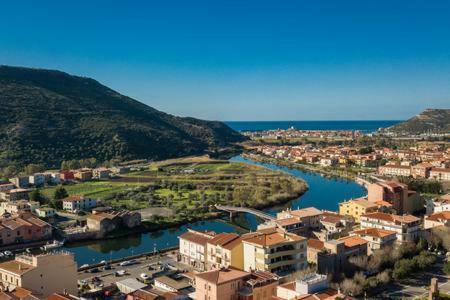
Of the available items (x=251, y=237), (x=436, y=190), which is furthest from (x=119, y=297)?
(x=436, y=190)

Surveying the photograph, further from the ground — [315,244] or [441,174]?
[315,244]

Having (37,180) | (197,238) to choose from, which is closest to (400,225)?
(197,238)

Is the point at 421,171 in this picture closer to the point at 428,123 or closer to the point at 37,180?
the point at 37,180

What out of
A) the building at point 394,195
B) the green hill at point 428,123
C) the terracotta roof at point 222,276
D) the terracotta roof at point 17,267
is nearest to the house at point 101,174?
the building at point 394,195

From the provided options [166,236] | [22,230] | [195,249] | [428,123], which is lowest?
[166,236]

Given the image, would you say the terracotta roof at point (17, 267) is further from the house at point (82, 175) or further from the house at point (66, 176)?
the house at point (82, 175)

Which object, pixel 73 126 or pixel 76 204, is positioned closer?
pixel 76 204

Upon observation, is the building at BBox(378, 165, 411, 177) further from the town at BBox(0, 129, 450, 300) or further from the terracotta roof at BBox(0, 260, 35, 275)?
the terracotta roof at BBox(0, 260, 35, 275)
